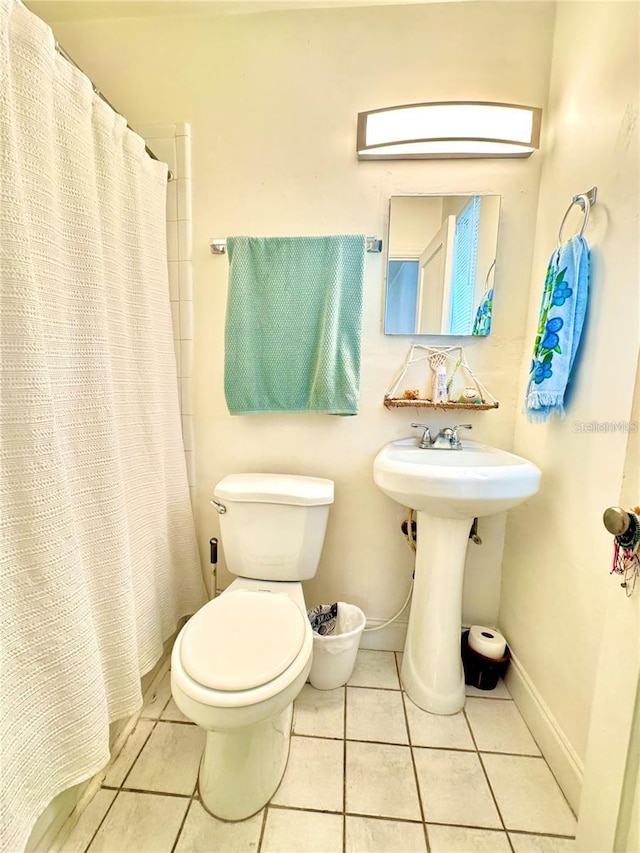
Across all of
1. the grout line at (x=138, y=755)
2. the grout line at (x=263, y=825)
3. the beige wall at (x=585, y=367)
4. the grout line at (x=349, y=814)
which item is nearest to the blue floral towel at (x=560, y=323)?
the beige wall at (x=585, y=367)

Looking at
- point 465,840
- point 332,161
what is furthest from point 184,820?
point 332,161

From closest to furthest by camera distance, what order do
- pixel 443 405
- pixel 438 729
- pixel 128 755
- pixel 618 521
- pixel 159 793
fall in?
pixel 618 521
pixel 159 793
pixel 128 755
pixel 438 729
pixel 443 405

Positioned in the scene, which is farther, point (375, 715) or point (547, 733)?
point (375, 715)

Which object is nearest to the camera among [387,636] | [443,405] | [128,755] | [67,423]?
[67,423]

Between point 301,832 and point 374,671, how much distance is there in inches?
22.9

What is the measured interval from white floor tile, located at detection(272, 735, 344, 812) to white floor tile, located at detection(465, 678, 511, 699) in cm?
54

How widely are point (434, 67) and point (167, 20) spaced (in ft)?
3.19

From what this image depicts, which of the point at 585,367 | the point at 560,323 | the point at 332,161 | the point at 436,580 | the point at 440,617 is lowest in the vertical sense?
the point at 440,617

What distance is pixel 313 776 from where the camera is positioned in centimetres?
104

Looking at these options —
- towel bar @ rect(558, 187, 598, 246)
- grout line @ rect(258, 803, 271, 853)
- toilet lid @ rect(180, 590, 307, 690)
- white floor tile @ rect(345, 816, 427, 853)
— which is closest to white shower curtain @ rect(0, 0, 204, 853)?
toilet lid @ rect(180, 590, 307, 690)

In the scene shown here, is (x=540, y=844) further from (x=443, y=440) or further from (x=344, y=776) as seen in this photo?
(x=443, y=440)

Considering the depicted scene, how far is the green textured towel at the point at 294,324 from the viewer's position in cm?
132

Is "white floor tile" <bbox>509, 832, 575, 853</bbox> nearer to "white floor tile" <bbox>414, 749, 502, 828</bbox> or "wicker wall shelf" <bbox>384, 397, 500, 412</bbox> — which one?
"white floor tile" <bbox>414, 749, 502, 828</bbox>

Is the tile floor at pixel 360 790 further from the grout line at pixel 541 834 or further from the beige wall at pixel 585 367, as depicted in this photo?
the beige wall at pixel 585 367
